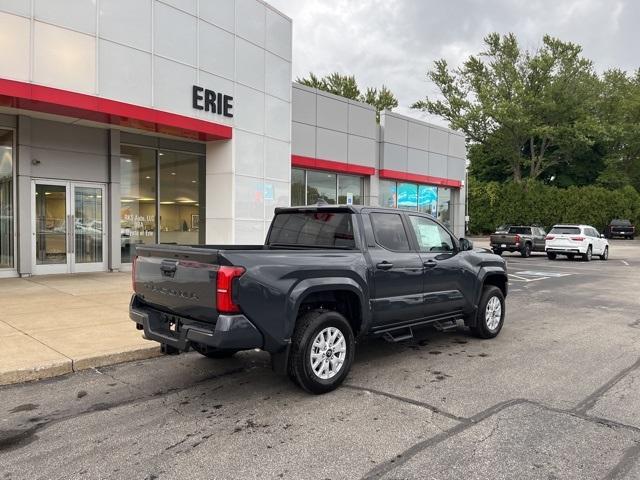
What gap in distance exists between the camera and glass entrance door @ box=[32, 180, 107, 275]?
41.9 ft

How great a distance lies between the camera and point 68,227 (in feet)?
43.1

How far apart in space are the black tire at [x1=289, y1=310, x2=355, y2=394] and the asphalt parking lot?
0.12 meters

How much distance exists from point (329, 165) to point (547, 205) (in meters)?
30.1

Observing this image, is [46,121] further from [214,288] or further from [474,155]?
[474,155]

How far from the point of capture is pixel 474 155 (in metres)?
57.4

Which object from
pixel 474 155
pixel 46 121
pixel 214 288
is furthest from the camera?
pixel 474 155

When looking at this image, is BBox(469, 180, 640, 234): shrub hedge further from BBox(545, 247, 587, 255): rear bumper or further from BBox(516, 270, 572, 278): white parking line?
BBox(516, 270, 572, 278): white parking line

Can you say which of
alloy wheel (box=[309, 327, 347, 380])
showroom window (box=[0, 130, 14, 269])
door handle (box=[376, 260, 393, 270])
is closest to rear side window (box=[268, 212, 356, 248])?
door handle (box=[376, 260, 393, 270])

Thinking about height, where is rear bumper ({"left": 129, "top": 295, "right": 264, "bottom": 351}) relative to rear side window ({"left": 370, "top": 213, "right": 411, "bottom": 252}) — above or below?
below

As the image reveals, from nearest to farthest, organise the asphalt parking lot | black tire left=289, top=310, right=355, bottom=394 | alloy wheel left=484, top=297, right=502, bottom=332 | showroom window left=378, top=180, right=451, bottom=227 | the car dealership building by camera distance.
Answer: the asphalt parking lot
black tire left=289, top=310, right=355, bottom=394
alloy wheel left=484, top=297, right=502, bottom=332
the car dealership building
showroom window left=378, top=180, right=451, bottom=227

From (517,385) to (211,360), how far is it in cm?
342

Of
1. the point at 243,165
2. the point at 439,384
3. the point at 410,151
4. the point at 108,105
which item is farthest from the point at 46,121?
the point at 410,151

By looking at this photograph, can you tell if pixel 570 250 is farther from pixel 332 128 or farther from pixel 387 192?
pixel 332 128

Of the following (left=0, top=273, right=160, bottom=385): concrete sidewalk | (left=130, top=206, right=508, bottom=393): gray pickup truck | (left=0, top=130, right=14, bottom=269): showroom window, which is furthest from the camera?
(left=0, top=130, right=14, bottom=269): showroom window
